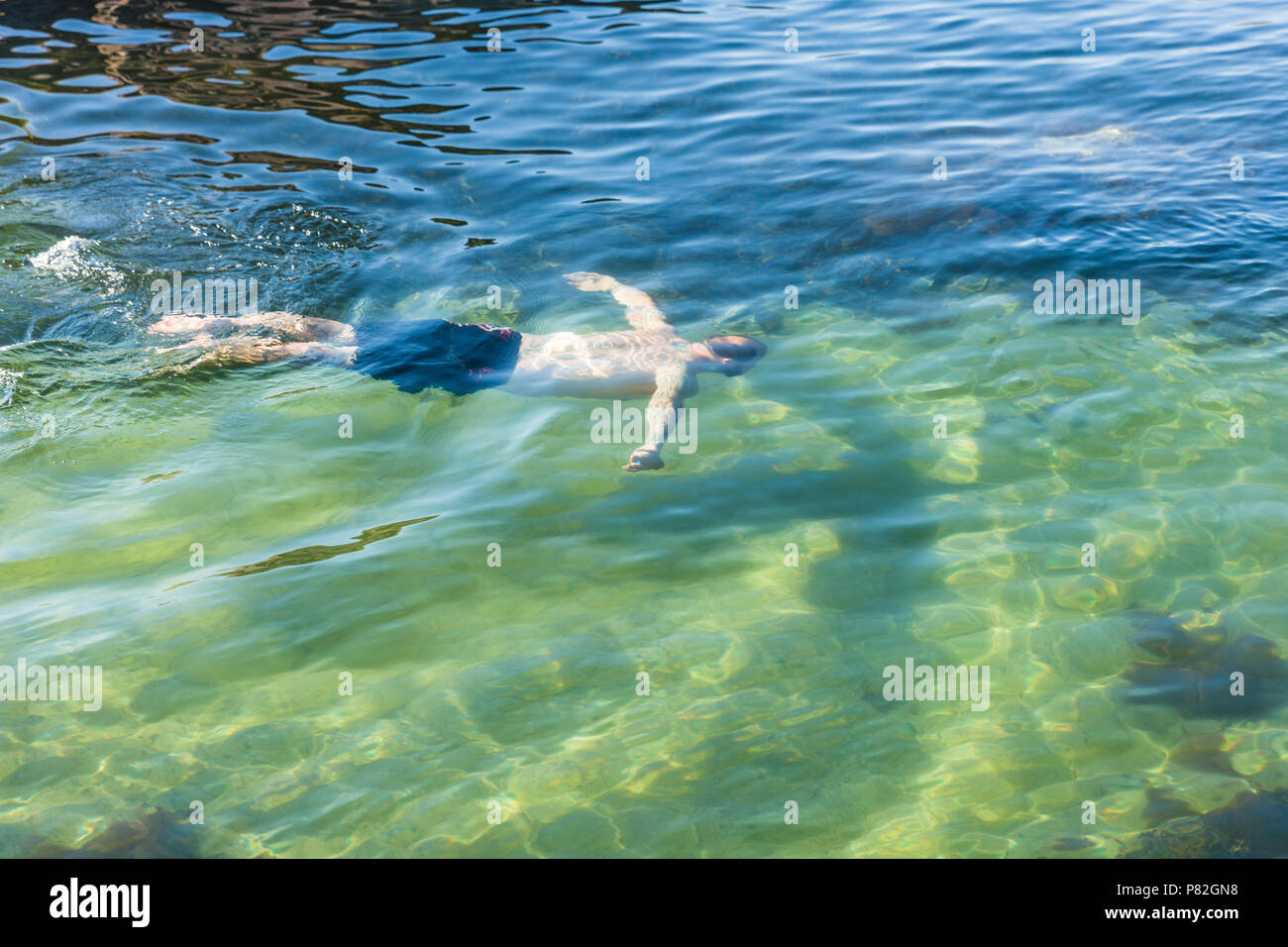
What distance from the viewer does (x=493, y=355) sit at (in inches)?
298

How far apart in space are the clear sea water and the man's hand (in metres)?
0.13

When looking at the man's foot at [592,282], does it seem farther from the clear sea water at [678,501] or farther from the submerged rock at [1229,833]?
the submerged rock at [1229,833]

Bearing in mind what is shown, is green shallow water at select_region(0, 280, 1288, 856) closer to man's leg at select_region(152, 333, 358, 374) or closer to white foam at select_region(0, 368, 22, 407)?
man's leg at select_region(152, 333, 358, 374)

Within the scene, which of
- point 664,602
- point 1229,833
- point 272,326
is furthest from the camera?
point 272,326

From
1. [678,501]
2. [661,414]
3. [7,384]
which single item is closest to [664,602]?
[678,501]

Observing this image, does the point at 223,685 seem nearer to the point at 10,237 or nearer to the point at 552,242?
the point at 552,242

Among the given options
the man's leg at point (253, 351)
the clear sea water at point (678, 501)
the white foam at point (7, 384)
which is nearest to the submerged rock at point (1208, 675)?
the clear sea water at point (678, 501)

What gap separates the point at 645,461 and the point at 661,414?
0.63 meters

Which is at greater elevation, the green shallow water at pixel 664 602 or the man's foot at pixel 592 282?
the man's foot at pixel 592 282

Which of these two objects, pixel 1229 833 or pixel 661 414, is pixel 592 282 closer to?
pixel 661 414

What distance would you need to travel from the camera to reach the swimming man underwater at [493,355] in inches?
292

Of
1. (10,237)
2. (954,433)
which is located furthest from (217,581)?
(10,237)

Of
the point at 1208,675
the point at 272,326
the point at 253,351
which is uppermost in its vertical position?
the point at 272,326

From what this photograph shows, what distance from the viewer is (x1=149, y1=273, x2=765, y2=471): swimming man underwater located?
24.3ft
